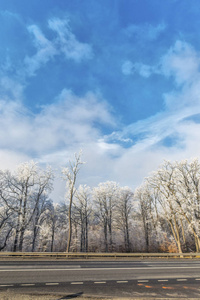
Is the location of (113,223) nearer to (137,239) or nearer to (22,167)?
(137,239)

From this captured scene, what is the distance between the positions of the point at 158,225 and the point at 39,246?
73.8ft

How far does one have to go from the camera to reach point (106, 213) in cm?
3378

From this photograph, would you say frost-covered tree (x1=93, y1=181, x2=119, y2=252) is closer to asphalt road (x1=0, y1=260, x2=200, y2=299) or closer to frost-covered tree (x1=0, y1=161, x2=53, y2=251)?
frost-covered tree (x1=0, y1=161, x2=53, y2=251)

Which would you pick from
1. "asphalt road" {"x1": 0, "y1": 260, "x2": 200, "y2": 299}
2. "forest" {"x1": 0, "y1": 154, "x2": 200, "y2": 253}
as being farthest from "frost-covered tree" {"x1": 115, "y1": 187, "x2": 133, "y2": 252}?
"asphalt road" {"x1": 0, "y1": 260, "x2": 200, "y2": 299}

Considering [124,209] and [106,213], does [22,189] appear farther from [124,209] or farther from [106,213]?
[124,209]

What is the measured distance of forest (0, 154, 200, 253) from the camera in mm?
24438

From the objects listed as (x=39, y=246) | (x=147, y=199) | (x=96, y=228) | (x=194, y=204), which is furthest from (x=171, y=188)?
(x=39, y=246)

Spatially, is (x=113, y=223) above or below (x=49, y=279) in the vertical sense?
above

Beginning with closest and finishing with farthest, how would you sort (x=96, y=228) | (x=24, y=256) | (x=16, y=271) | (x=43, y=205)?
(x=16, y=271) → (x=24, y=256) → (x=43, y=205) → (x=96, y=228)

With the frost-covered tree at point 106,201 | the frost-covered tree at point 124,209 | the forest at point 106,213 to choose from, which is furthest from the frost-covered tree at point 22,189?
the frost-covered tree at point 124,209

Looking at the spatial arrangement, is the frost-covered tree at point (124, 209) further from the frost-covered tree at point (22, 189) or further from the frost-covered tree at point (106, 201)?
the frost-covered tree at point (22, 189)

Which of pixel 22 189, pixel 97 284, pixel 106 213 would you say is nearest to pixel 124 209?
pixel 106 213

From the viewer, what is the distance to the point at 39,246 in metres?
32.4

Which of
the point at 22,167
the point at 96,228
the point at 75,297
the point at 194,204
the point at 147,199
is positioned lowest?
the point at 75,297
